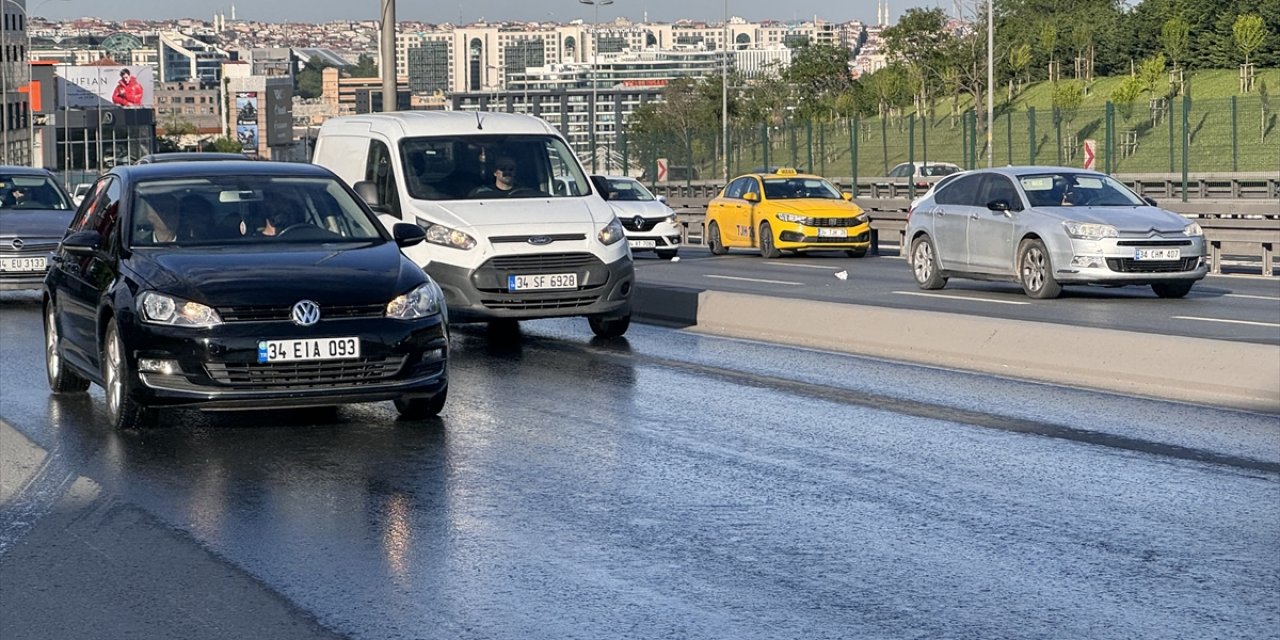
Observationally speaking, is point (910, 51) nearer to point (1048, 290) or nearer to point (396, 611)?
point (1048, 290)

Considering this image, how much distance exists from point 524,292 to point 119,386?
5.25 meters

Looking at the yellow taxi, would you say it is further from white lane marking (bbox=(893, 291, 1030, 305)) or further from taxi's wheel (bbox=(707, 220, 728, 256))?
white lane marking (bbox=(893, 291, 1030, 305))

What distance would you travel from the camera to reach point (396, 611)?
6.29m

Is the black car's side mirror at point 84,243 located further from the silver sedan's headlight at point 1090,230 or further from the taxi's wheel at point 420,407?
the silver sedan's headlight at point 1090,230

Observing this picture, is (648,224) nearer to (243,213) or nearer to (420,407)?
(243,213)

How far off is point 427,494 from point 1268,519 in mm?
3660

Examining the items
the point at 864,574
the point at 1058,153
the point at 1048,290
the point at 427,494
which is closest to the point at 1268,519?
the point at 864,574

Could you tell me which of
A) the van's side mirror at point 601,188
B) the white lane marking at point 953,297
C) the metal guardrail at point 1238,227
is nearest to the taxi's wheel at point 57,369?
the van's side mirror at point 601,188

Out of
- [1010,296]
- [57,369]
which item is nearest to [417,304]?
[57,369]

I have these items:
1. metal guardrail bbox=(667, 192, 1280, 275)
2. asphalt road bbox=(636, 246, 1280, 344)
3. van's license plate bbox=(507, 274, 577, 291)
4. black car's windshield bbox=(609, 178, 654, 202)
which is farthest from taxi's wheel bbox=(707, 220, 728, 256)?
van's license plate bbox=(507, 274, 577, 291)

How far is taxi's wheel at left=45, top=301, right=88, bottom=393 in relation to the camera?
40.9 feet

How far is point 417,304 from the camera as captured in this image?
10570mm

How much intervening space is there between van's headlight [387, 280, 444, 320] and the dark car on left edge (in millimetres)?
11182

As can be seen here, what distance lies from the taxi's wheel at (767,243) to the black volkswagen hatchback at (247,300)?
20.8 metres
